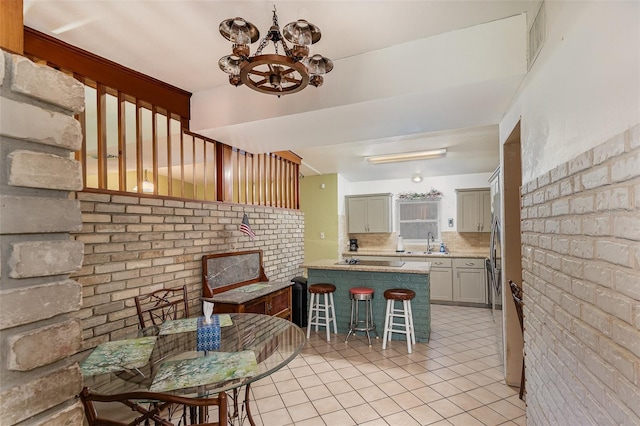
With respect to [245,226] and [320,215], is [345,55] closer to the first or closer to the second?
[245,226]

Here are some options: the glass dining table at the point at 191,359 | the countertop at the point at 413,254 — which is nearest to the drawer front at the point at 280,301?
the glass dining table at the point at 191,359

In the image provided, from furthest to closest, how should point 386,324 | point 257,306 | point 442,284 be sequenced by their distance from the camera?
point 442,284, point 386,324, point 257,306

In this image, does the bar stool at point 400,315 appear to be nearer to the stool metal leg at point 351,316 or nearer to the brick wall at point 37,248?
the stool metal leg at point 351,316

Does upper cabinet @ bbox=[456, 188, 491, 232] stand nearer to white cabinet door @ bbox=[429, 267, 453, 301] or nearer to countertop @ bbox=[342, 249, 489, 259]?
countertop @ bbox=[342, 249, 489, 259]

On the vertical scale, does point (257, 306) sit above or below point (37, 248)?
below

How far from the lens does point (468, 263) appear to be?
18.9 feet

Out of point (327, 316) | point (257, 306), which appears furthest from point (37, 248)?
point (327, 316)

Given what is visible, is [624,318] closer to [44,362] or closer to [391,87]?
[44,362]

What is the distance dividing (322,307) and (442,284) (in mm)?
2559

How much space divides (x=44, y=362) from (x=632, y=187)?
1.51 metres

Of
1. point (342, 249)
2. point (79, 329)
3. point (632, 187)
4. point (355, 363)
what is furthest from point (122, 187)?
point (342, 249)

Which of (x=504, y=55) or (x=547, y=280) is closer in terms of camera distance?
(x=547, y=280)

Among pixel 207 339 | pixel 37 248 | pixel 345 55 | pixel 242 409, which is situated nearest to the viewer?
pixel 37 248

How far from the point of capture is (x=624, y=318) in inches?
38.9
